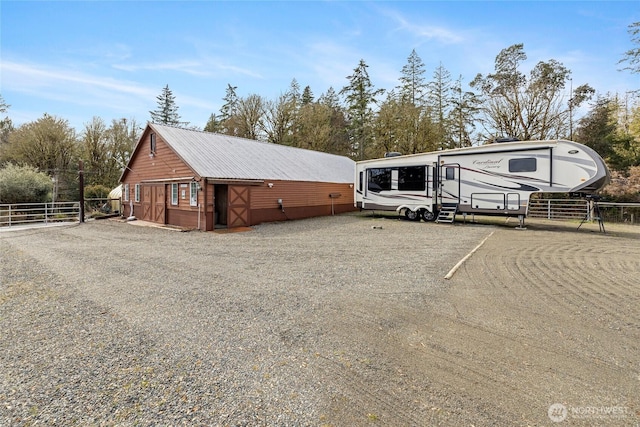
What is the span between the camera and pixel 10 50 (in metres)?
11.8

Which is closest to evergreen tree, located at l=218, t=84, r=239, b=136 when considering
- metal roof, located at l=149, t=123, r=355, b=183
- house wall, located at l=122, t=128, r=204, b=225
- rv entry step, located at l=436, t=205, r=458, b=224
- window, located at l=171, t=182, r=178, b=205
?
metal roof, located at l=149, t=123, r=355, b=183

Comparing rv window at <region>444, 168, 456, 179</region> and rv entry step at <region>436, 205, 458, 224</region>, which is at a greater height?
rv window at <region>444, 168, 456, 179</region>

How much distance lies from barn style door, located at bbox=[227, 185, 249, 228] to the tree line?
1407 cm

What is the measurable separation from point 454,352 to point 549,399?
2.81 ft

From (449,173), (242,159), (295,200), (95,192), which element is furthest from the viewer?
(95,192)

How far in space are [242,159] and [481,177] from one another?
11345 mm

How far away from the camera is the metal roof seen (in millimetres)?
14680

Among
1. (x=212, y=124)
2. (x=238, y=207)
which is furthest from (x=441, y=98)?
(x=212, y=124)

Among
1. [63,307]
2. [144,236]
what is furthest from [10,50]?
[63,307]

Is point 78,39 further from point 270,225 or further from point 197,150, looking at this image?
point 270,225

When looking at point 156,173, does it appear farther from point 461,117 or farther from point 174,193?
point 461,117

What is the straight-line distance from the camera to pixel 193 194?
14.2 metres

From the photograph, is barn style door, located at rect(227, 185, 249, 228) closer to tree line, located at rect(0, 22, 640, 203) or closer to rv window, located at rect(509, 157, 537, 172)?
rv window, located at rect(509, 157, 537, 172)

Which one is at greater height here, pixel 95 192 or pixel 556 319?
pixel 95 192
